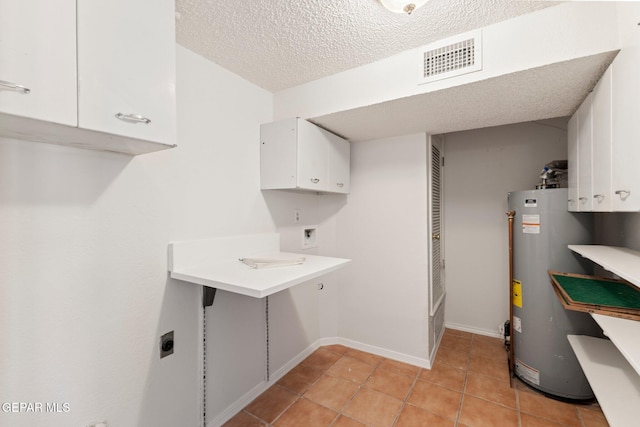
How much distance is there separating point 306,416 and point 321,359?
71cm

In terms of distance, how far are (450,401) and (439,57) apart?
7.37 feet

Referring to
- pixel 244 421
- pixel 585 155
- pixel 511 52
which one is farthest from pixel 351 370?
pixel 511 52

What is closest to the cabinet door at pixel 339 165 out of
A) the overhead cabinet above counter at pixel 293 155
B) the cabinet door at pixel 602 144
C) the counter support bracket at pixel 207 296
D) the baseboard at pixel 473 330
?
the overhead cabinet above counter at pixel 293 155

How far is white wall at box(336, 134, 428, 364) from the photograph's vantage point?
238 centimetres

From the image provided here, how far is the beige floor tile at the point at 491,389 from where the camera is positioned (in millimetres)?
1918

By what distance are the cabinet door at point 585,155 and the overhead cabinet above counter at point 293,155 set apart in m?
1.62

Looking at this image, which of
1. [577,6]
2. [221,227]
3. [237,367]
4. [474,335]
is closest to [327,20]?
Answer: [577,6]

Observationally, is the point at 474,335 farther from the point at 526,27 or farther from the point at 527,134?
the point at 526,27

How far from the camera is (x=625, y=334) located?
1.16 meters

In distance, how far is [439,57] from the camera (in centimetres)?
153

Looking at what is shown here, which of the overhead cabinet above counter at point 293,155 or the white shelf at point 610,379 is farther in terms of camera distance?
the overhead cabinet above counter at point 293,155

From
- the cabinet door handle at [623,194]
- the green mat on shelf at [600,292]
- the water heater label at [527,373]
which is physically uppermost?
the cabinet door handle at [623,194]

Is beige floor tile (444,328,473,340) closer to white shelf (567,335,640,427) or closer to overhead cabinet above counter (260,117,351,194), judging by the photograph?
Result: white shelf (567,335,640,427)

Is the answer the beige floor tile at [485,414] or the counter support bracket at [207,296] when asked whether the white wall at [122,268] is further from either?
the beige floor tile at [485,414]
